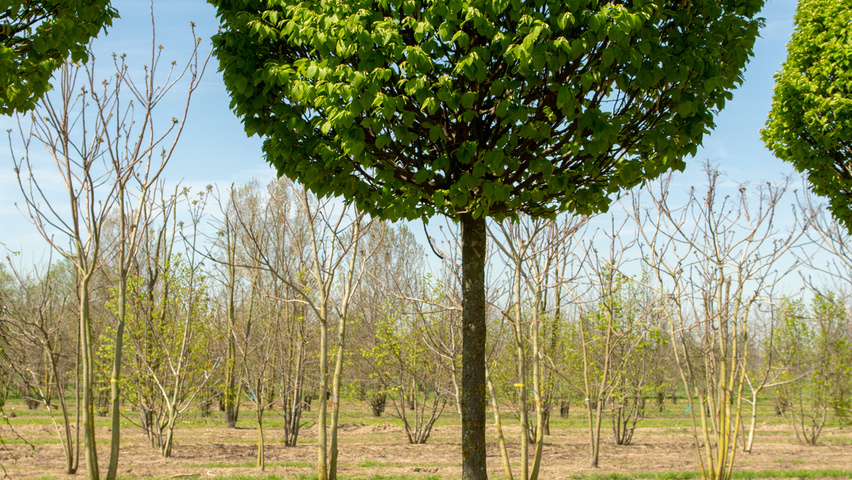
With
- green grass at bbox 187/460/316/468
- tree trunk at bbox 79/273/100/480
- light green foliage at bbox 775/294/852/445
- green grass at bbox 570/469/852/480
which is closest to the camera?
tree trunk at bbox 79/273/100/480

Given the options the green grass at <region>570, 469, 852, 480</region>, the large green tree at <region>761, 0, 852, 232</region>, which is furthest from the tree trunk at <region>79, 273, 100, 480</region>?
the large green tree at <region>761, 0, 852, 232</region>

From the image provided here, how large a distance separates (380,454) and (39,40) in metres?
10.9

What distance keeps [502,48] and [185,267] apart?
41.3ft

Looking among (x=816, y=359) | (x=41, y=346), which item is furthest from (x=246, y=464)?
(x=816, y=359)

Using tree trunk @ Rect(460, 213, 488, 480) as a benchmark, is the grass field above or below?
below

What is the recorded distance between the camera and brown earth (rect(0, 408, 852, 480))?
32.4 feet

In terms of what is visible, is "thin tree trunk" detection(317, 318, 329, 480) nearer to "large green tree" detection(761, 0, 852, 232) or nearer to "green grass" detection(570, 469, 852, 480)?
"green grass" detection(570, 469, 852, 480)

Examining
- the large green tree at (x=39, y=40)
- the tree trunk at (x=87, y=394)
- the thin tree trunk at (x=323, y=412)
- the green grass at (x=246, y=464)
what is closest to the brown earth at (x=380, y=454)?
the green grass at (x=246, y=464)

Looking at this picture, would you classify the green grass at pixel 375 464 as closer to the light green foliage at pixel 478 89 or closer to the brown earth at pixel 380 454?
the brown earth at pixel 380 454

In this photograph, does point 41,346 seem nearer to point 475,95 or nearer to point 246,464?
point 246,464

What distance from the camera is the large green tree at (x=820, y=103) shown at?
611 centimetres

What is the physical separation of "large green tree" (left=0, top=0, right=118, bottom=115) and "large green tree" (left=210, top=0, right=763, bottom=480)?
36.5 inches

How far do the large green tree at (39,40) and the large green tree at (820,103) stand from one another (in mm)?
6781

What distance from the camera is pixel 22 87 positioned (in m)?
3.62
